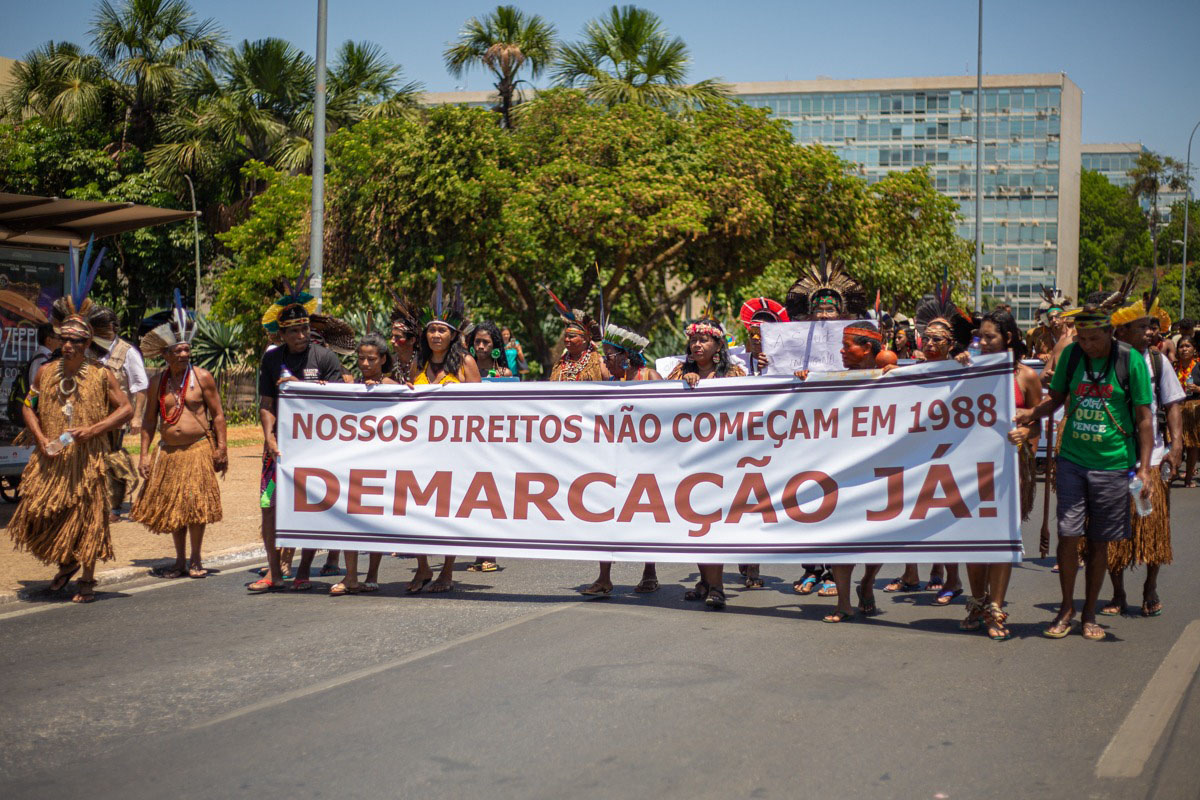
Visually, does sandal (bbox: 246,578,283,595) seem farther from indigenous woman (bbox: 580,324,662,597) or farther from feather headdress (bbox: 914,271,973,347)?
feather headdress (bbox: 914,271,973,347)

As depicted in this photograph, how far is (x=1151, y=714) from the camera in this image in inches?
230

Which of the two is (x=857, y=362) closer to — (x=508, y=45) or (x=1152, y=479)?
(x=1152, y=479)

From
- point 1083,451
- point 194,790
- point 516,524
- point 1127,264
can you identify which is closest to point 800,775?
point 194,790

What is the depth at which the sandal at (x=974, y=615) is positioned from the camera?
25.0 ft

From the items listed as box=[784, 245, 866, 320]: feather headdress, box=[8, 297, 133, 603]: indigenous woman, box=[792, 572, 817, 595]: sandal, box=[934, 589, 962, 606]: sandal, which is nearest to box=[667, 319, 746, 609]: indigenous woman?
box=[792, 572, 817, 595]: sandal

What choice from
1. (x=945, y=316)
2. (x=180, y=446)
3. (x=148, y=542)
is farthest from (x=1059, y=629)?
(x=148, y=542)

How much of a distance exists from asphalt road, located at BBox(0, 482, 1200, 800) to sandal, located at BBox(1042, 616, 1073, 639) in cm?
9

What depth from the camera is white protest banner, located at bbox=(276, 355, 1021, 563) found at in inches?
303

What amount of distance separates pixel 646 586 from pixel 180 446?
12.5 feet

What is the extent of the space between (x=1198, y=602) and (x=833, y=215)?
19752 millimetres

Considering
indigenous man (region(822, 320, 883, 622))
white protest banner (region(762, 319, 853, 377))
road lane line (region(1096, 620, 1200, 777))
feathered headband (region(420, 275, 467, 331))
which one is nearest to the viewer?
road lane line (region(1096, 620, 1200, 777))

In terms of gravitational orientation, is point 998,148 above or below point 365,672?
above

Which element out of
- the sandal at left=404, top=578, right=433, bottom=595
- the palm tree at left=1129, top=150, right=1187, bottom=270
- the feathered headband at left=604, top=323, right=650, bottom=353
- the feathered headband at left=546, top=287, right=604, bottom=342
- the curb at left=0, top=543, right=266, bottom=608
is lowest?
the curb at left=0, top=543, right=266, bottom=608

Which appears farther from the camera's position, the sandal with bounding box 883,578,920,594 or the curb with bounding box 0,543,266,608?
the sandal with bounding box 883,578,920,594
